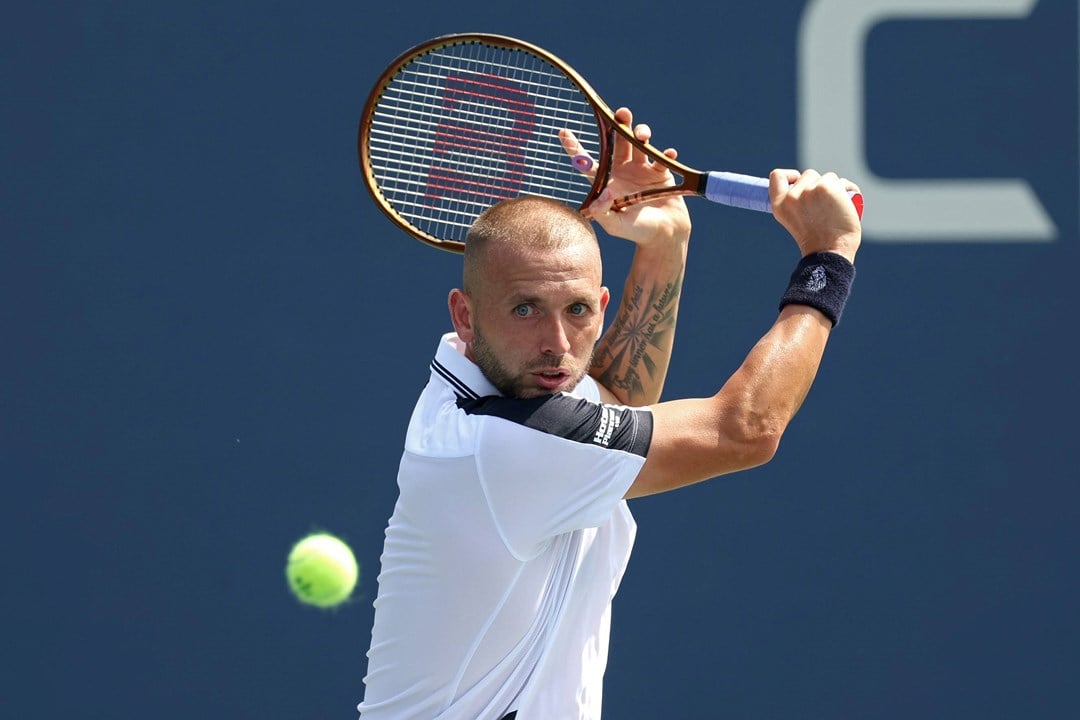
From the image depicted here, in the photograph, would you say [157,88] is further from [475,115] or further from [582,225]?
[582,225]

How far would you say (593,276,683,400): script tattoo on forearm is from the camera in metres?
3.40

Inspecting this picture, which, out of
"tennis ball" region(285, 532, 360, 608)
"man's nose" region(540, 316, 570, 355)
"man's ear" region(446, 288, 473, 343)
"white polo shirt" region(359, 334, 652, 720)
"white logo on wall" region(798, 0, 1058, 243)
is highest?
"white logo on wall" region(798, 0, 1058, 243)

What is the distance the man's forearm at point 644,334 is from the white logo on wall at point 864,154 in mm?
1452

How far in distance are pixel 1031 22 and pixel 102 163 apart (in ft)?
9.39

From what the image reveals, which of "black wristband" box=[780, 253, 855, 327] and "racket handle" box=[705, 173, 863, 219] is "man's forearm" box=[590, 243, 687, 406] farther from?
"black wristband" box=[780, 253, 855, 327]

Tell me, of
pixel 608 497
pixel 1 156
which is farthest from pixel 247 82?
pixel 608 497

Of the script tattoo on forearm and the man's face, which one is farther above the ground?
the script tattoo on forearm

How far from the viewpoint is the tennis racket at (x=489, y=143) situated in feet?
10.9

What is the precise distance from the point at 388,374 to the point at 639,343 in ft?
4.92

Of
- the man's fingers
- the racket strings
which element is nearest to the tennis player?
the man's fingers

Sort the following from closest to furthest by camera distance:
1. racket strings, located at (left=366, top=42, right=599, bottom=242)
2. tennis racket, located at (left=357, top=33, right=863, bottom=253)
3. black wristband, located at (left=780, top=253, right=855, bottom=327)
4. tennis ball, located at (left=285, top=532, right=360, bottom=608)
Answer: black wristband, located at (left=780, top=253, right=855, bottom=327) → tennis racket, located at (left=357, top=33, right=863, bottom=253) → racket strings, located at (left=366, top=42, right=599, bottom=242) → tennis ball, located at (left=285, top=532, right=360, bottom=608)

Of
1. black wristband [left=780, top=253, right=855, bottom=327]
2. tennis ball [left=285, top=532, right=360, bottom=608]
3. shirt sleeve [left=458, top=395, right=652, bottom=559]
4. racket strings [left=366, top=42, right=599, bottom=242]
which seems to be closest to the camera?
shirt sleeve [left=458, top=395, right=652, bottom=559]

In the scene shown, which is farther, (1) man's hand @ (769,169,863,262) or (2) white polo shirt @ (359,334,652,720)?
(1) man's hand @ (769,169,863,262)

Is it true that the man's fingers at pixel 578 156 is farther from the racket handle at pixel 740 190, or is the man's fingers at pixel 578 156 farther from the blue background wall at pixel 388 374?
the blue background wall at pixel 388 374
